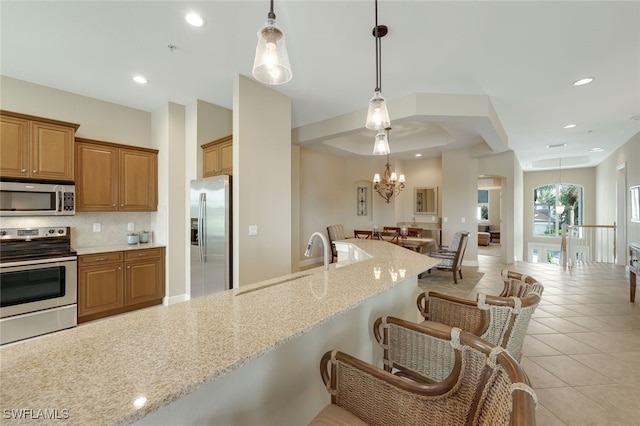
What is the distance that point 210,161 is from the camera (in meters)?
3.68

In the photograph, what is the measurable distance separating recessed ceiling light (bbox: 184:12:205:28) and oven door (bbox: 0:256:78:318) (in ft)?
9.51

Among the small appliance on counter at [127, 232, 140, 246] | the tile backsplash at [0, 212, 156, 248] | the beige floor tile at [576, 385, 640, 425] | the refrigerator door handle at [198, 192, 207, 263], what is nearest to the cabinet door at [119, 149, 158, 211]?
the tile backsplash at [0, 212, 156, 248]

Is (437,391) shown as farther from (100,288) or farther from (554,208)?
(554,208)

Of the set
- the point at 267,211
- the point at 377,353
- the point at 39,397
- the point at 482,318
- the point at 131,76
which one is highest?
the point at 131,76

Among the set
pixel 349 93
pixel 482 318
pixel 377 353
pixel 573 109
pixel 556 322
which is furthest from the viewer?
pixel 573 109

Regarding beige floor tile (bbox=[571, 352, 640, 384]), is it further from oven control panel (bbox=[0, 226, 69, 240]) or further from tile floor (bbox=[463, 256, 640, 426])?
oven control panel (bbox=[0, 226, 69, 240])

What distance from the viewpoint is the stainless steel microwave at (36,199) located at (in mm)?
2897

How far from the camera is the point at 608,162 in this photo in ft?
23.7

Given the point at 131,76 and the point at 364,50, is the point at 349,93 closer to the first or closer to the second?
the point at 364,50

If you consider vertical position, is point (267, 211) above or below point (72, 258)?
above

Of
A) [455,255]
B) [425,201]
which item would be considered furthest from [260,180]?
[425,201]

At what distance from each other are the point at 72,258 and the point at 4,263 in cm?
51

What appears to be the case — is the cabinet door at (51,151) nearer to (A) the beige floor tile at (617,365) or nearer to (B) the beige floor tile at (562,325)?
(A) the beige floor tile at (617,365)

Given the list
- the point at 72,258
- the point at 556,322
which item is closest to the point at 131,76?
the point at 72,258
